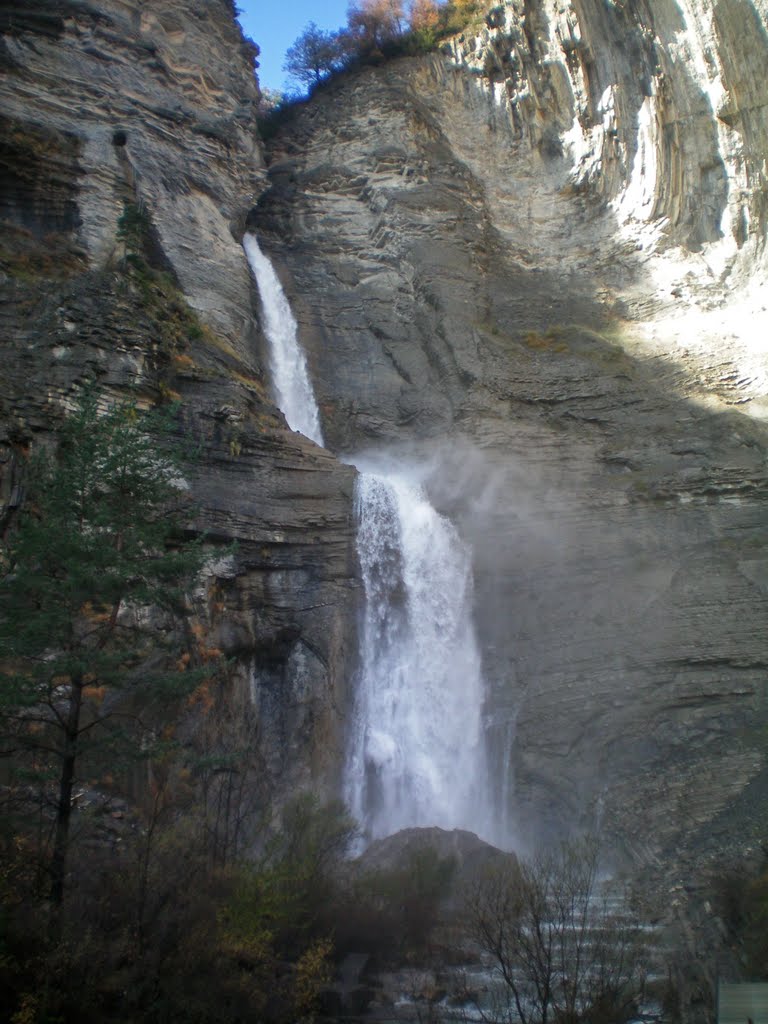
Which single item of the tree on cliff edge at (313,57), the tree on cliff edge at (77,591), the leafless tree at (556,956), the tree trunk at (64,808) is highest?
the tree on cliff edge at (313,57)

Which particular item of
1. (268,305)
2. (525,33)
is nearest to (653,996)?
(268,305)

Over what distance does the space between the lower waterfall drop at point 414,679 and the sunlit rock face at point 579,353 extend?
24.5 inches

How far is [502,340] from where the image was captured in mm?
25938

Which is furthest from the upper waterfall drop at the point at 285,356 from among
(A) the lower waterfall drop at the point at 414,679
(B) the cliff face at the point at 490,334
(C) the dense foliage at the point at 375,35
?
(C) the dense foliage at the point at 375,35

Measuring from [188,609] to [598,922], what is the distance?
8.85 metres

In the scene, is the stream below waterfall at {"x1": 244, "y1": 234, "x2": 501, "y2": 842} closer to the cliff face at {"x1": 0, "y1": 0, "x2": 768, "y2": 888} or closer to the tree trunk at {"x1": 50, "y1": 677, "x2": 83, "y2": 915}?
the cliff face at {"x1": 0, "y1": 0, "x2": 768, "y2": 888}

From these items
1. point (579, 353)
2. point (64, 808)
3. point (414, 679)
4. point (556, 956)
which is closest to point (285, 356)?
point (579, 353)

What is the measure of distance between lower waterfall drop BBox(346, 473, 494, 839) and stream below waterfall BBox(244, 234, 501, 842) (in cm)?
2

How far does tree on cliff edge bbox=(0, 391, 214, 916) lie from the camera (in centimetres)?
999

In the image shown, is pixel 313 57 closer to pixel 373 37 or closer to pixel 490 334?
pixel 373 37

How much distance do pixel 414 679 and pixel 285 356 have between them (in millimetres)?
11542

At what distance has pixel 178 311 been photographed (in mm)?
20562

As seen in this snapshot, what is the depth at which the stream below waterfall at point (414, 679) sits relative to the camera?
58.7 feet

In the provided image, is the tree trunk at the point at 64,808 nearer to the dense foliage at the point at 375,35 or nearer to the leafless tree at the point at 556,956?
the leafless tree at the point at 556,956
